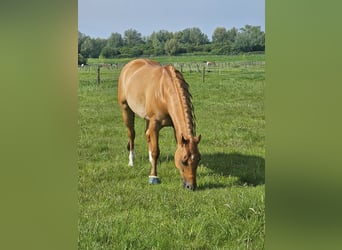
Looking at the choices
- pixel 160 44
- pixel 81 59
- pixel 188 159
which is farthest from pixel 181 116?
pixel 81 59

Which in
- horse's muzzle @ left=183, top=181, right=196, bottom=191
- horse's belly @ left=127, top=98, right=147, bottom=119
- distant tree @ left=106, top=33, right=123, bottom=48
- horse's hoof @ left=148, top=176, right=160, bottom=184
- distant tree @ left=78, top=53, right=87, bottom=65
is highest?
distant tree @ left=106, top=33, right=123, bottom=48

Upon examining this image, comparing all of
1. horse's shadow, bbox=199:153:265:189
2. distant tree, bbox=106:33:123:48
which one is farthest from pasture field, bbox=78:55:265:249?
distant tree, bbox=106:33:123:48

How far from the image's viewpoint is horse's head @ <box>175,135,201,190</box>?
2.44 meters

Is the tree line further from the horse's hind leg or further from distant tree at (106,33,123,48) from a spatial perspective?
A: the horse's hind leg

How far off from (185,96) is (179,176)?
47 cm

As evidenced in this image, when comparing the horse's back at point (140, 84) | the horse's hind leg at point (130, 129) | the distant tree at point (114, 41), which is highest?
the distant tree at point (114, 41)

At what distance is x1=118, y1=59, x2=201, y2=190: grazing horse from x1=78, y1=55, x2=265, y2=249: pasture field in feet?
0.16

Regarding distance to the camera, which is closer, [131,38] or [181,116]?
[181,116]

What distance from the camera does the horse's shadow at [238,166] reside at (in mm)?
2436

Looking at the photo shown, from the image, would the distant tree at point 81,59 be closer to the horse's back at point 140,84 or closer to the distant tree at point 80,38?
the distant tree at point 80,38

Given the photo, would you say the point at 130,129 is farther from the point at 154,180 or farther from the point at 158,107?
the point at 154,180

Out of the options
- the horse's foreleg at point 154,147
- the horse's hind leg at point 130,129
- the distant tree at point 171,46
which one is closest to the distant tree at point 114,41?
the distant tree at point 171,46

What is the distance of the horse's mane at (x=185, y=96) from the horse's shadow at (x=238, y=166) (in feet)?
A: 0.66

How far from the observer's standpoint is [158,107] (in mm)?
2568
